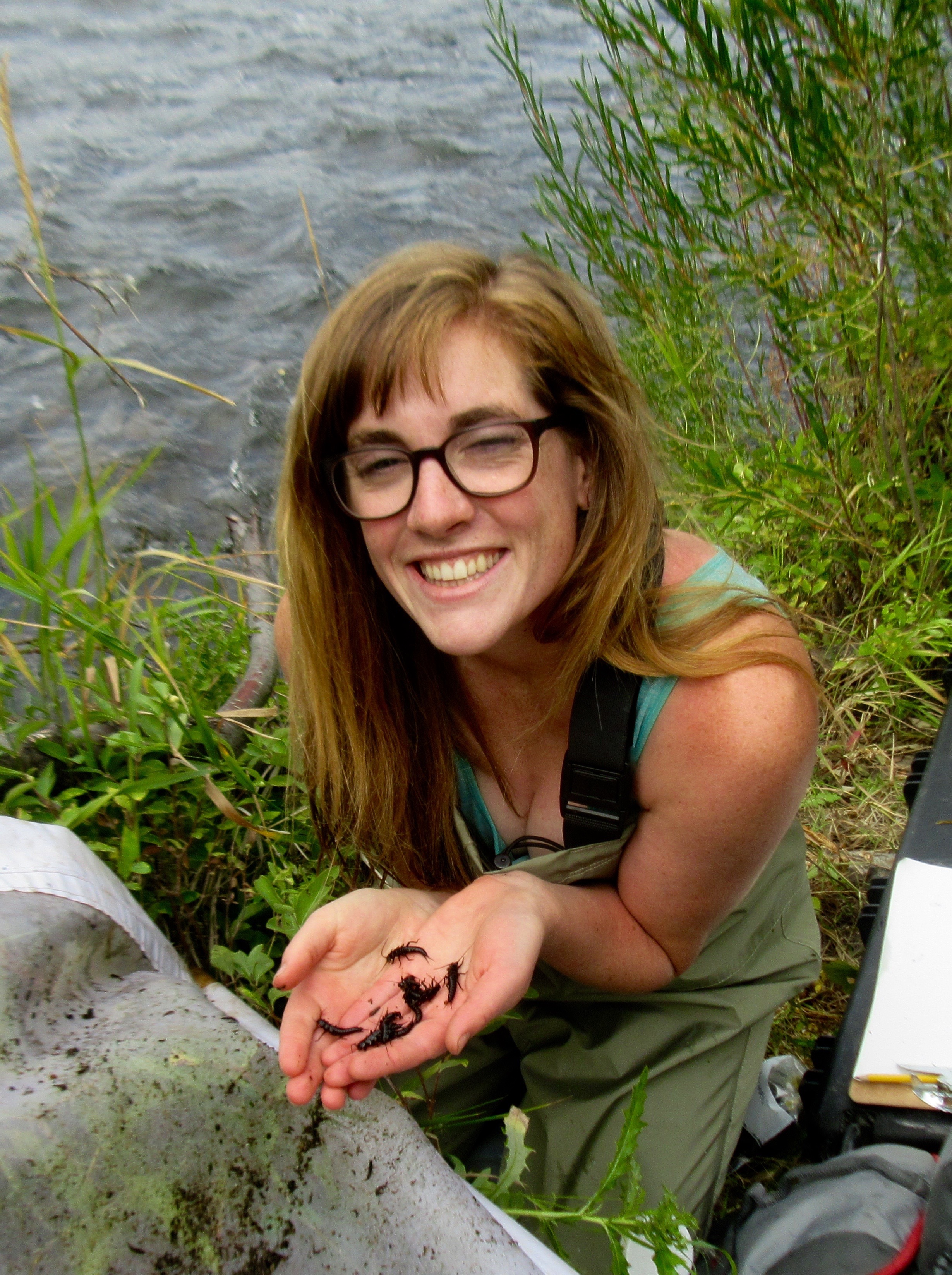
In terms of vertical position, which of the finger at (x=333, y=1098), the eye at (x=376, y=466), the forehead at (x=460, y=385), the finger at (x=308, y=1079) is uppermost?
the forehead at (x=460, y=385)

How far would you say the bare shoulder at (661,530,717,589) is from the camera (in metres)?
2.25

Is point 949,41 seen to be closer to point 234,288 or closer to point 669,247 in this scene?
point 669,247

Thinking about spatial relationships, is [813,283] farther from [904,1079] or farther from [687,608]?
[904,1079]

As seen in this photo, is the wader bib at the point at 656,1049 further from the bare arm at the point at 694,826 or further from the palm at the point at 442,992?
the palm at the point at 442,992

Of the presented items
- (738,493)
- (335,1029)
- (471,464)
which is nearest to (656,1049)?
(335,1029)

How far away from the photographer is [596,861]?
88.5 inches

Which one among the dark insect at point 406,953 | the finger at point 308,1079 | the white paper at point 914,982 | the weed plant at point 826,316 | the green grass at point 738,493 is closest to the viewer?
the finger at point 308,1079

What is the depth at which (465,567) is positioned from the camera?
6.56 ft

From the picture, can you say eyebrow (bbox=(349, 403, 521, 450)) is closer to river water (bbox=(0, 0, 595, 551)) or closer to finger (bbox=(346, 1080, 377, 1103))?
finger (bbox=(346, 1080, 377, 1103))

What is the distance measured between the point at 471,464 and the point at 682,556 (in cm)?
63

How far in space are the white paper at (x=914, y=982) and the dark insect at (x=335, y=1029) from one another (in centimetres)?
113

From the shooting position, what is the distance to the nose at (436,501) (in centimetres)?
192

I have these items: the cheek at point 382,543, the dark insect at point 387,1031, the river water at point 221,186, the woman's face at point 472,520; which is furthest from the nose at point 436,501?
the river water at point 221,186

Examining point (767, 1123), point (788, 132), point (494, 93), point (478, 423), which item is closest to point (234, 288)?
point (494, 93)
